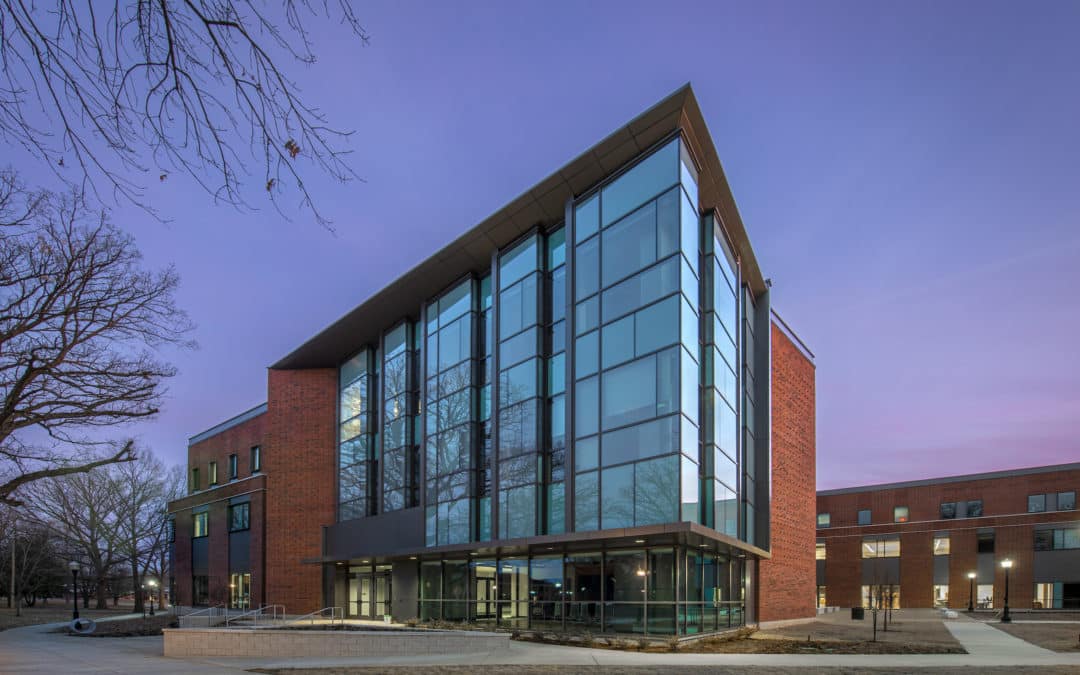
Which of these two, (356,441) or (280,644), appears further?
(356,441)

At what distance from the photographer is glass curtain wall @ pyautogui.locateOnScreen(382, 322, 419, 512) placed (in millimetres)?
34562

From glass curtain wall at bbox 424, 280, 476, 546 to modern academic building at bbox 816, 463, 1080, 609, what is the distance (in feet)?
118

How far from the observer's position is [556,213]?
27.4 meters

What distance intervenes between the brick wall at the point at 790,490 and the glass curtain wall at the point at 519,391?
11.2m

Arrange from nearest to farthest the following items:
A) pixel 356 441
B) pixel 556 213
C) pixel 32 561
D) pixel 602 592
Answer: pixel 602 592 < pixel 556 213 < pixel 356 441 < pixel 32 561

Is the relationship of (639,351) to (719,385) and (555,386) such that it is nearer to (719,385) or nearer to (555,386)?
(555,386)

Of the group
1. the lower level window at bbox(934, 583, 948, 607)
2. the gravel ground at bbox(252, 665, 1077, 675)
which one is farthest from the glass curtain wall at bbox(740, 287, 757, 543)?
the lower level window at bbox(934, 583, 948, 607)

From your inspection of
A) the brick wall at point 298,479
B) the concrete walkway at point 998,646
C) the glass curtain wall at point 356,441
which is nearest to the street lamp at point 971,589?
the concrete walkway at point 998,646

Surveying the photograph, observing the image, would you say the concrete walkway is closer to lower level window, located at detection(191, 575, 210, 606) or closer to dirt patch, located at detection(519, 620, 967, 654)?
dirt patch, located at detection(519, 620, 967, 654)

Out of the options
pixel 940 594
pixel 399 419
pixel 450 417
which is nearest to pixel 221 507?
pixel 399 419

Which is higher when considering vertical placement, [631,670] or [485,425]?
[485,425]

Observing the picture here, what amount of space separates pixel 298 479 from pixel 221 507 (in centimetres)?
832

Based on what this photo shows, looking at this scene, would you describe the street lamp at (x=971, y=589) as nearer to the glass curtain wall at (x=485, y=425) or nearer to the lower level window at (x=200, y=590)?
the glass curtain wall at (x=485, y=425)

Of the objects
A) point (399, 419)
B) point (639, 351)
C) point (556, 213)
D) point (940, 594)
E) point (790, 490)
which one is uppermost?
point (556, 213)
